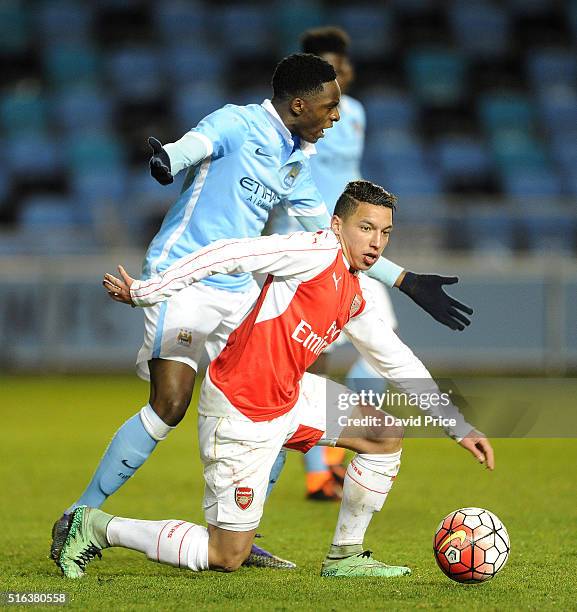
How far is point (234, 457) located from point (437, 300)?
1087 mm

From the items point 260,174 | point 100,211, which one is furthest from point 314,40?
point 100,211

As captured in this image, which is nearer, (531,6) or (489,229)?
(489,229)

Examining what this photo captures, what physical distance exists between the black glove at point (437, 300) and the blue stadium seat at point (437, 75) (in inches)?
511

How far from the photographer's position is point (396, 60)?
18.3 metres

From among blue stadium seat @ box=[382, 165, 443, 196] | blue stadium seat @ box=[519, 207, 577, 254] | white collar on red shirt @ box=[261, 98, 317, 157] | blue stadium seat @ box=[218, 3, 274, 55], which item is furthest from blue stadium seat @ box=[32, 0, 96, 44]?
white collar on red shirt @ box=[261, 98, 317, 157]

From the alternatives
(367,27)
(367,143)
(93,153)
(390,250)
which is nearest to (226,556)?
(390,250)

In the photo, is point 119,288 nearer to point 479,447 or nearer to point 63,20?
point 479,447

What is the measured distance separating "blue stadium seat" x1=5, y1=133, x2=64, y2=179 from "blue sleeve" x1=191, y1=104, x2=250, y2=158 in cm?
1242

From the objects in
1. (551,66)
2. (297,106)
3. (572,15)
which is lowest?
(297,106)

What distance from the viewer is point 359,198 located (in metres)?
4.23

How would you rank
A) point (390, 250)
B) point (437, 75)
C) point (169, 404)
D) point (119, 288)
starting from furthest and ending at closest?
→ point (437, 75) < point (390, 250) < point (169, 404) < point (119, 288)

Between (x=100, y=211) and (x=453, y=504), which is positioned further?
(x=100, y=211)

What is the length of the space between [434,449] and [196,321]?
13.0ft

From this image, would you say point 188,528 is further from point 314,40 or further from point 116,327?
point 116,327
